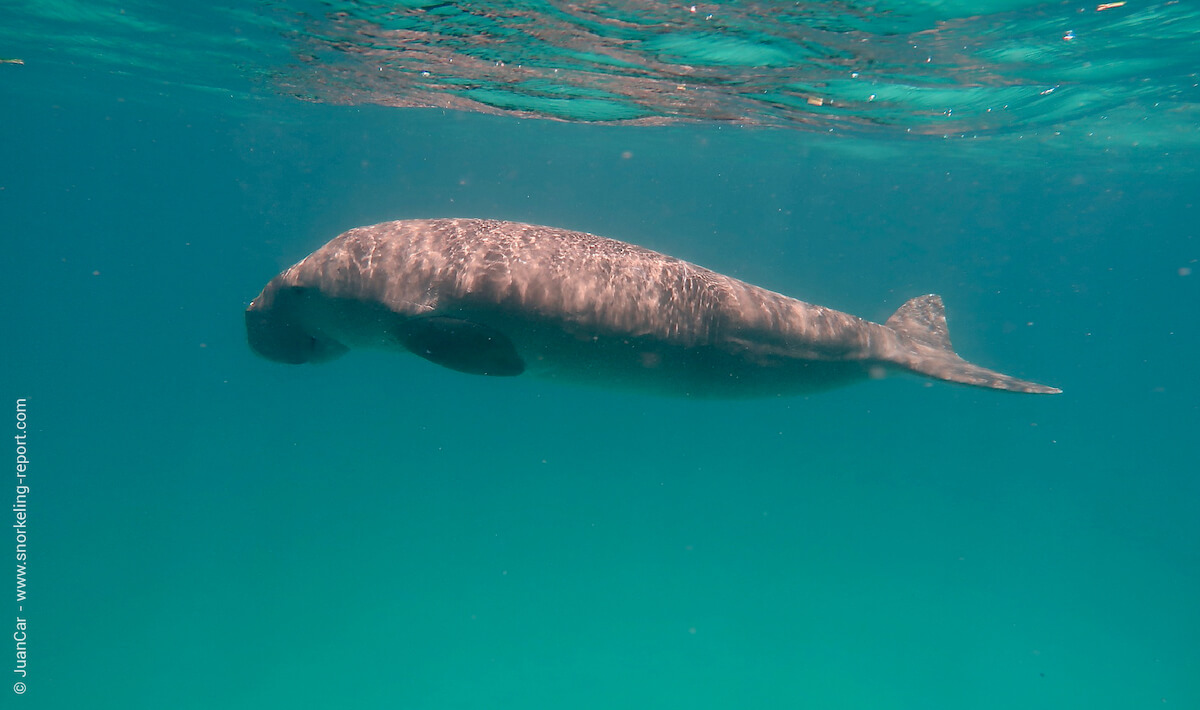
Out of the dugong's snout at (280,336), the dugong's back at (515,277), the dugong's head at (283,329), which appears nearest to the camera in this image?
the dugong's back at (515,277)

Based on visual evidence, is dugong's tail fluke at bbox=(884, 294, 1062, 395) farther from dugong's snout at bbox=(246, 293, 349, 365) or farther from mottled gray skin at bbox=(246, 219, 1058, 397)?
dugong's snout at bbox=(246, 293, 349, 365)

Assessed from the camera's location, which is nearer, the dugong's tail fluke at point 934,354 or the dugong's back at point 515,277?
the dugong's back at point 515,277

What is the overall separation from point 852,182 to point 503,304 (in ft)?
151

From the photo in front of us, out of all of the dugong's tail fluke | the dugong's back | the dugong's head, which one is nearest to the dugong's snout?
the dugong's head

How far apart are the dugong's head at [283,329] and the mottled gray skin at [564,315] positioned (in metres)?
0.02

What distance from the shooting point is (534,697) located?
17.7m

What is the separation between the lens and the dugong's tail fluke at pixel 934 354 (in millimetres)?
7023

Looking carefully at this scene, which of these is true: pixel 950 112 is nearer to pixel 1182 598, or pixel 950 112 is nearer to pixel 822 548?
pixel 822 548

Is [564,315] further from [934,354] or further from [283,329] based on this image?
[934,354]

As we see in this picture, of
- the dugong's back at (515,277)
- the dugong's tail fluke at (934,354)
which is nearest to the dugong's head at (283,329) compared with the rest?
the dugong's back at (515,277)

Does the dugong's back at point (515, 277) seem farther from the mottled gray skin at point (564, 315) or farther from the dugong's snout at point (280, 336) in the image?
the dugong's snout at point (280, 336)

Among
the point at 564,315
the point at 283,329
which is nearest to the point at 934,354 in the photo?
the point at 564,315

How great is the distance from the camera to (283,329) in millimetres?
7039

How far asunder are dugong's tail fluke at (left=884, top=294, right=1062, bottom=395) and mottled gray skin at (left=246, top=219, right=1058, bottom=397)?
4cm
